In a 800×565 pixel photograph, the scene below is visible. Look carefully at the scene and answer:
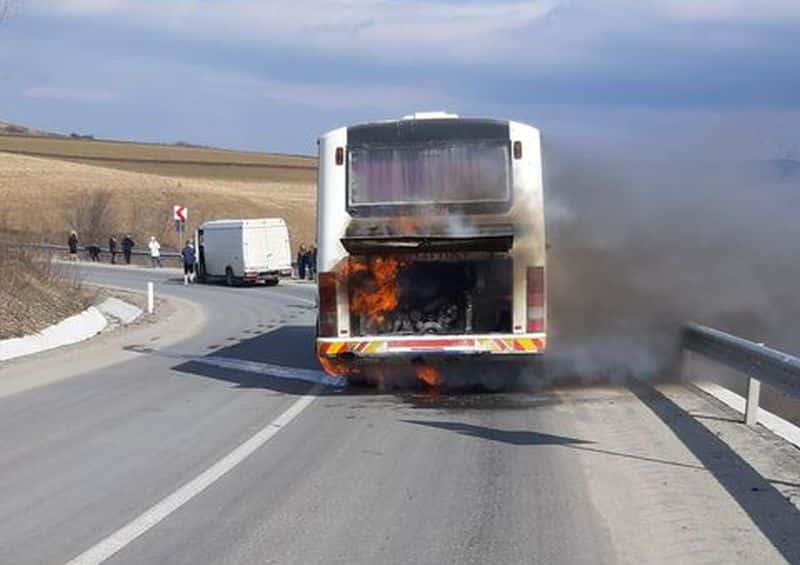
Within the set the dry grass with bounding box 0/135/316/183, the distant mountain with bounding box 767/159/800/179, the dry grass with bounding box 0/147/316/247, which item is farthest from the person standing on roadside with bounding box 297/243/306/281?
the dry grass with bounding box 0/135/316/183

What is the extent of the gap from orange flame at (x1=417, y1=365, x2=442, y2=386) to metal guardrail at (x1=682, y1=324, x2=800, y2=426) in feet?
10.2

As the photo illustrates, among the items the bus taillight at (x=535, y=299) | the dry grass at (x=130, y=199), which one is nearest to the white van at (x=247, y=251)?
the dry grass at (x=130, y=199)

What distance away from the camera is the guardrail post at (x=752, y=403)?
10.9 m

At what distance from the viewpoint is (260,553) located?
6531 mm

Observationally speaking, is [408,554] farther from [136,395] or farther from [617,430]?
[136,395]

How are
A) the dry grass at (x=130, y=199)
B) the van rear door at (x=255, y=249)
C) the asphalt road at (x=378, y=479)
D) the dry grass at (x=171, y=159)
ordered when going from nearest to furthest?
the asphalt road at (x=378, y=479) → the van rear door at (x=255, y=249) → the dry grass at (x=130, y=199) → the dry grass at (x=171, y=159)

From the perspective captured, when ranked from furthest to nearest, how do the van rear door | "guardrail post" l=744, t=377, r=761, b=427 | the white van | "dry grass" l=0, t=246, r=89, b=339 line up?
the white van → the van rear door → "dry grass" l=0, t=246, r=89, b=339 → "guardrail post" l=744, t=377, r=761, b=427

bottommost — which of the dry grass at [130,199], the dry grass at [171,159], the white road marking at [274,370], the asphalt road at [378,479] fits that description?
the white road marking at [274,370]

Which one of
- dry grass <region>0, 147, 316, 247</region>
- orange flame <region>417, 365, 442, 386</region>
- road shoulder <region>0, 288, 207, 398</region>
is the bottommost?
road shoulder <region>0, 288, 207, 398</region>

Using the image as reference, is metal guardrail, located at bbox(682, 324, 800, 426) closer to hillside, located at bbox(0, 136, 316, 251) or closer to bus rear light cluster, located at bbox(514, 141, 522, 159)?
bus rear light cluster, located at bbox(514, 141, 522, 159)

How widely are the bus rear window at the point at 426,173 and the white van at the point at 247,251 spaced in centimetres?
3241

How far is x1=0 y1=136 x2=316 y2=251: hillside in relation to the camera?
7819 cm

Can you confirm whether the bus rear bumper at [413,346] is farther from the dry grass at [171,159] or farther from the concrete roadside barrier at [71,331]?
the dry grass at [171,159]

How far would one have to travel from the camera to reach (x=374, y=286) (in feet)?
44.5
